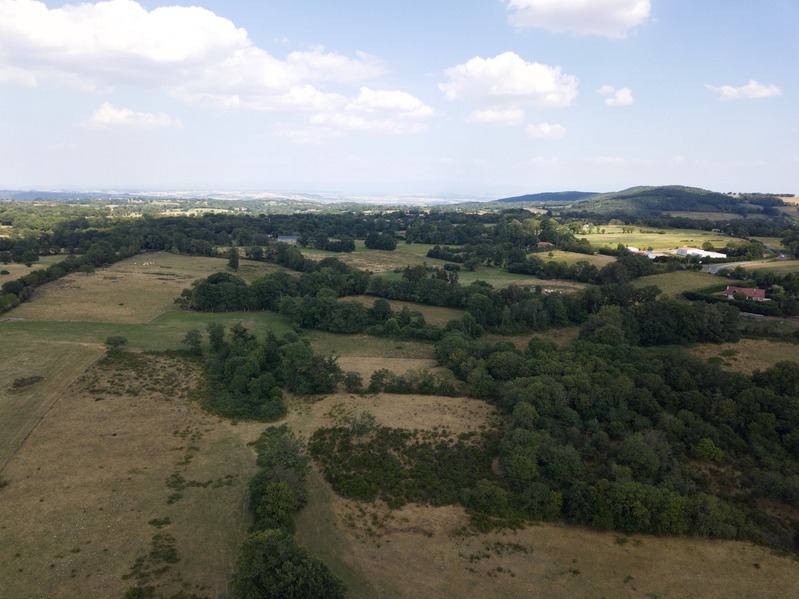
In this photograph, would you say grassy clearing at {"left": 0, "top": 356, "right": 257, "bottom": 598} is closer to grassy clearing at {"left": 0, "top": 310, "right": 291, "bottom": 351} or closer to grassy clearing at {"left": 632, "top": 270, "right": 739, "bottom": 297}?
grassy clearing at {"left": 0, "top": 310, "right": 291, "bottom": 351}

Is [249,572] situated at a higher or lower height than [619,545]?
higher

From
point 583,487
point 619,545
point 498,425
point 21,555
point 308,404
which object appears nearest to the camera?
point 21,555

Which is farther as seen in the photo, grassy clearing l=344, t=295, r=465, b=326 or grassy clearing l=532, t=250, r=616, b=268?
grassy clearing l=532, t=250, r=616, b=268

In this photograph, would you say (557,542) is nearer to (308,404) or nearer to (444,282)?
(308,404)

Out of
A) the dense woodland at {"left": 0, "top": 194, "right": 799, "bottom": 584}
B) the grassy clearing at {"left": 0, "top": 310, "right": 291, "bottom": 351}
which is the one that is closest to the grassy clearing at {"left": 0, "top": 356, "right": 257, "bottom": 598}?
the dense woodland at {"left": 0, "top": 194, "right": 799, "bottom": 584}

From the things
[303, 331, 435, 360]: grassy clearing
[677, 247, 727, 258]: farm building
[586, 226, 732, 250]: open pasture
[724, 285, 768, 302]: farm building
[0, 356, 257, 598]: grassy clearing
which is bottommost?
[0, 356, 257, 598]: grassy clearing

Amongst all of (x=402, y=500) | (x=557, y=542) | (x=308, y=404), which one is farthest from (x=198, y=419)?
(x=557, y=542)
